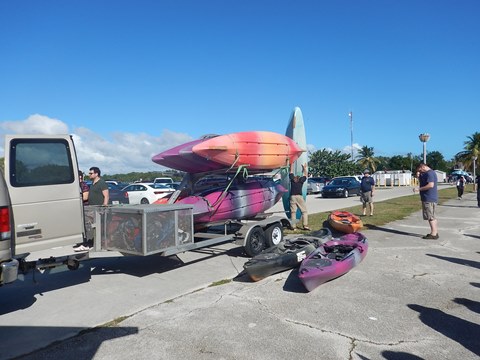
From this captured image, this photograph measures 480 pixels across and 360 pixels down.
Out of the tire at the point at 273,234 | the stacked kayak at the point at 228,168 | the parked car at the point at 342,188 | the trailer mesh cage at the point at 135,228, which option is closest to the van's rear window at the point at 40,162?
the trailer mesh cage at the point at 135,228

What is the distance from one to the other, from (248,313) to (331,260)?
214 cm

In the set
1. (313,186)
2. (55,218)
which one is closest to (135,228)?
(55,218)

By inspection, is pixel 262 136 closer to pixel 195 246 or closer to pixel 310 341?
pixel 195 246

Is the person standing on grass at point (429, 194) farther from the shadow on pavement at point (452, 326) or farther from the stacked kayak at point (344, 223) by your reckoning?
the shadow on pavement at point (452, 326)

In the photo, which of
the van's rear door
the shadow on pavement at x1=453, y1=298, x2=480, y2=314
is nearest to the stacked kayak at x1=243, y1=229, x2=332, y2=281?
the shadow on pavement at x1=453, y1=298, x2=480, y2=314

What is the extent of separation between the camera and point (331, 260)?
667 centimetres

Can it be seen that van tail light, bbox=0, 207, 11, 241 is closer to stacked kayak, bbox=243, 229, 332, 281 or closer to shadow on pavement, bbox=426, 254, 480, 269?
stacked kayak, bbox=243, 229, 332, 281

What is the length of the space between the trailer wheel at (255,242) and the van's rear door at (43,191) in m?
3.67

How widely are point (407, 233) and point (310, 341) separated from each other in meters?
8.26

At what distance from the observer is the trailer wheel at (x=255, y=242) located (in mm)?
8344

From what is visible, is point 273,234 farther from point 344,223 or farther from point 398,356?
point 398,356

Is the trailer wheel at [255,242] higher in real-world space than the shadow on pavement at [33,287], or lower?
higher

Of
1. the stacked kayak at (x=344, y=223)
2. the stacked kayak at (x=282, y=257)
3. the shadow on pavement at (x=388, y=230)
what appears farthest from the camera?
the shadow on pavement at (x=388, y=230)

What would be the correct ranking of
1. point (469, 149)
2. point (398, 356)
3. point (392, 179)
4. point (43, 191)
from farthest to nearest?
point (469, 149)
point (392, 179)
point (43, 191)
point (398, 356)
